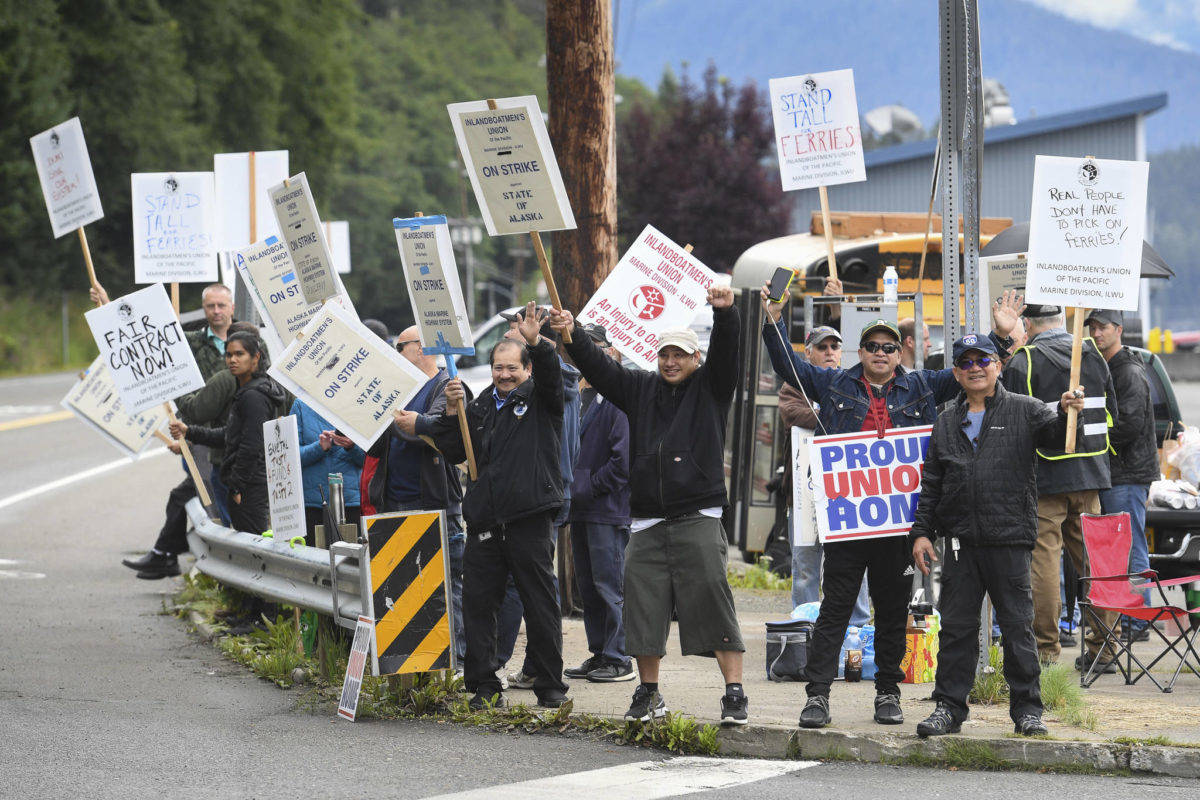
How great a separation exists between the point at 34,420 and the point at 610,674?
1949 centimetres

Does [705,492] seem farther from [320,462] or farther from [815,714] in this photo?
[320,462]

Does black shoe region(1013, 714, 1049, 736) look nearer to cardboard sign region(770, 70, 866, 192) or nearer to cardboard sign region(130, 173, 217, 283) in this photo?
cardboard sign region(770, 70, 866, 192)

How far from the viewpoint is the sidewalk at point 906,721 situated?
6.88 meters

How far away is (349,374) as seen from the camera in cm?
828

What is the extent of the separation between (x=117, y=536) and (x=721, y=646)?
9.63 meters

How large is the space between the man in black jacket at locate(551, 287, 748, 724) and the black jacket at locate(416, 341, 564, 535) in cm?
36

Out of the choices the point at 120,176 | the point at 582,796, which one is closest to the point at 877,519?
the point at 582,796

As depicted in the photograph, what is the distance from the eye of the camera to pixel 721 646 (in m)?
7.34

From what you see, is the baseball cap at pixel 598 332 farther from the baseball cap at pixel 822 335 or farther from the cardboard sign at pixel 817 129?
the cardboard sign at pixel 817 129

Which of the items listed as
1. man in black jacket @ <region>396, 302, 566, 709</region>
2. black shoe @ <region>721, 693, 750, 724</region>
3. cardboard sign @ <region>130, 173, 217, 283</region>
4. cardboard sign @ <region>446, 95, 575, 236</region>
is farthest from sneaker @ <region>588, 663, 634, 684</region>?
cardboard sign @ <region>130, 173, 217, 283</region>

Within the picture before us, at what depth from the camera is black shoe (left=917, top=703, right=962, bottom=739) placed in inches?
278

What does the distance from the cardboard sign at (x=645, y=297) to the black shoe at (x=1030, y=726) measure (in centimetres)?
307

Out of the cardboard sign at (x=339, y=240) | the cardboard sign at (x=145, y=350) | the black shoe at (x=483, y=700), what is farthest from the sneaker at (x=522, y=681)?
the cardboard sign at (x=339, y=240)

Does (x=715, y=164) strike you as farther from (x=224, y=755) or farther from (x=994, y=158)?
(x=224, y=755)
